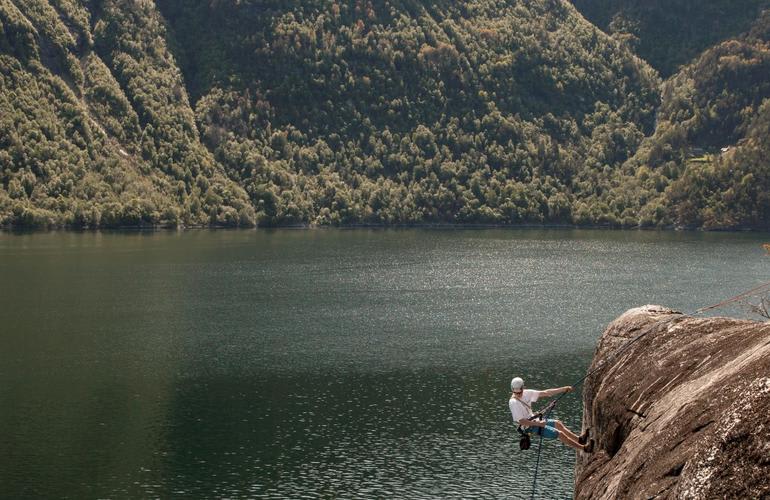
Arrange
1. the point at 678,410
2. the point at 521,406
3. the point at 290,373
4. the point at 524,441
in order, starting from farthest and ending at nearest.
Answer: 1. the point at 290,373
2. the point at 524,441
3. the point at 521,406
4. the point at 678,410

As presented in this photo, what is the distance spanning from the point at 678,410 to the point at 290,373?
65.6 metres

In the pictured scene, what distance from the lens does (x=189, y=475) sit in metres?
60.4

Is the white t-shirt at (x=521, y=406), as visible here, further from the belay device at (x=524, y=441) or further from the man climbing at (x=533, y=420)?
the belay device at (x=524, y=441)

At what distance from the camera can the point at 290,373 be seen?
88375mm

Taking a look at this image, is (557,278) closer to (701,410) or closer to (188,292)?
(188,292)

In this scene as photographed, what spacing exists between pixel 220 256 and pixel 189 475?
462ft

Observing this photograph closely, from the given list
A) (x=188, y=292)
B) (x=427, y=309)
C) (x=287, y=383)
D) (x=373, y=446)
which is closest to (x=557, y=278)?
(x=427, y=309)

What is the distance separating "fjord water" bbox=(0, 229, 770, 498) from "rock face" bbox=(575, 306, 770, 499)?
25.0 metres

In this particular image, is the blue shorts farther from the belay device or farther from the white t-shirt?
the white t-shirt

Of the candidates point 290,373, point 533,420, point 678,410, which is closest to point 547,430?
point 533,420

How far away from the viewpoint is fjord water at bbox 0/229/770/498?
60.7m

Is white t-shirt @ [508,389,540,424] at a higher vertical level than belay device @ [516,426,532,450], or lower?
higher

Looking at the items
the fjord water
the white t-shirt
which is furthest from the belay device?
the fjord water

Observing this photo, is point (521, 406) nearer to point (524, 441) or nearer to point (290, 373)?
point (524, 441)
